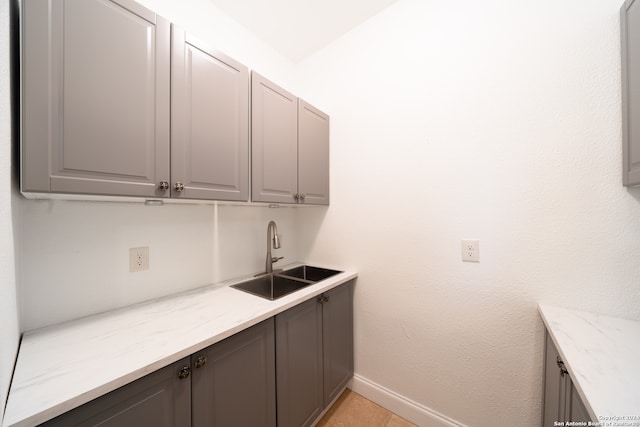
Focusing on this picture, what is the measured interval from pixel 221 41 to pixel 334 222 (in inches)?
59.7

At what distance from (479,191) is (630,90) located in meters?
0.61

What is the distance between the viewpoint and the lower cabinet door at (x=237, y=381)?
847 millimetres

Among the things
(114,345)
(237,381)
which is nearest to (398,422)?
(237,381)

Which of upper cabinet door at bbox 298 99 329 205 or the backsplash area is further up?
upper cabinet door at bbox 298 99 329 205

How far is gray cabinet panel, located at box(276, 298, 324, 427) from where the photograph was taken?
1145mm

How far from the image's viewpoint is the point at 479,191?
126 cm

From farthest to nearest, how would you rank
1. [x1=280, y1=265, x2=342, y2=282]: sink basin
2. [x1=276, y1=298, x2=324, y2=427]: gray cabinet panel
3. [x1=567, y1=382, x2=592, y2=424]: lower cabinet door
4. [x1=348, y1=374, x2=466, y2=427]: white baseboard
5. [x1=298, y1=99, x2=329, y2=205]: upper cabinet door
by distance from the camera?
[x1=280, y1=265, x2=342, y2=282]: sink basin < [x1=298, y1=99, x2=329, y2=205]: upper cabinet door < [x1=348, y1=374, x2=466, y2=427]: white baseboard < [x1=276, y1=298, x2=324, y2=427]: gray cabinet panel < [x1=567, y1=382, x2=592, y2=424]: lower cabinet door

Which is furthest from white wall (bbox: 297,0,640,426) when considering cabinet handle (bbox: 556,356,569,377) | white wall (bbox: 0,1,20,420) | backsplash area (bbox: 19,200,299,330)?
white wall (bbox: 0,1,20,420)

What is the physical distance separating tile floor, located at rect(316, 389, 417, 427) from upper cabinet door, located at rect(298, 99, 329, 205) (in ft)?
4.72

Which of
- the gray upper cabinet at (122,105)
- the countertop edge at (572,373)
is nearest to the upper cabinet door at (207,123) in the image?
the gray upper cabinet at (122,105)

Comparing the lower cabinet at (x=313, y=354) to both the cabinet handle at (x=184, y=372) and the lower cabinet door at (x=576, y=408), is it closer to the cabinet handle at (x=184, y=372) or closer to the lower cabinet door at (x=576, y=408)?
the cabinet handle at (x=184, y=372)

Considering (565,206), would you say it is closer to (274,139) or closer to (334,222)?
(334,222)

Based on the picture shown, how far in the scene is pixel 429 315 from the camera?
4.65 ft

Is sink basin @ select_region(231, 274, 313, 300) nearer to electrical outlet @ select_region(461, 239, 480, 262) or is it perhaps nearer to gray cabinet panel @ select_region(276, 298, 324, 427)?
gray cabinet panel @ select_region(276, 298, 324, 427)
